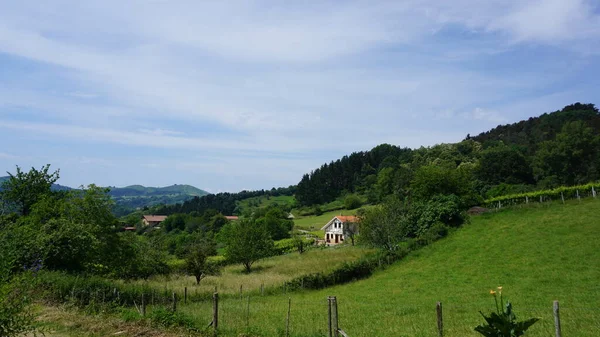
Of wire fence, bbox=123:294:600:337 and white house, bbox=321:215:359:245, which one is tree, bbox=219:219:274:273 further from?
white house, bbox=321:215:359:245

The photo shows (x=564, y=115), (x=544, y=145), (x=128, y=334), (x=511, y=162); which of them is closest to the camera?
(x=128, y=334)

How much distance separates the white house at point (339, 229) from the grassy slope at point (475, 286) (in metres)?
36.2

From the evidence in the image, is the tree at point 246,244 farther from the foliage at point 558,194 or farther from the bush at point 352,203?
the bush at point 352,203

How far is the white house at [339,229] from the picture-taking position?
240 feet

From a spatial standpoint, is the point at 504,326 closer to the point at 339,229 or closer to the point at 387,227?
the point at 387,227

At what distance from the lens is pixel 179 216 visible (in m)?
141

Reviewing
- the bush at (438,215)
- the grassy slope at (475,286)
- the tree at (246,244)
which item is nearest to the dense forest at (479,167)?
the bush at (438,215)

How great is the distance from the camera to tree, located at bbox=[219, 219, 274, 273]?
1777 inches

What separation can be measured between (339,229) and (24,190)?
56502 millimetres

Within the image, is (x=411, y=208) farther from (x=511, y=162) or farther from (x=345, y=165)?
(x=345, y=165)

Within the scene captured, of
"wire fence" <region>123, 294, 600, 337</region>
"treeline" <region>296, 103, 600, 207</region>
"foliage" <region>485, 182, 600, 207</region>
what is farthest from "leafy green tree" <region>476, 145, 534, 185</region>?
"wire fence" <region>123, 294, 600, 337</region>

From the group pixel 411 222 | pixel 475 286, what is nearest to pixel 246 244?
pixel 411 222

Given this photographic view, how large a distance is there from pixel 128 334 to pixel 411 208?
34690 mm

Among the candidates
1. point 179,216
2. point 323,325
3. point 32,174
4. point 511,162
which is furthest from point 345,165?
point 323,325
